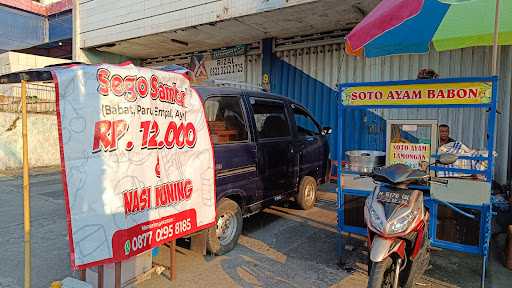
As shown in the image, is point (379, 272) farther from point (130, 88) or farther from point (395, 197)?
point (130, 88)

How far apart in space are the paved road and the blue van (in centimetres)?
37

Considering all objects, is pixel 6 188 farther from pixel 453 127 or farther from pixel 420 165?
pixel 453 127

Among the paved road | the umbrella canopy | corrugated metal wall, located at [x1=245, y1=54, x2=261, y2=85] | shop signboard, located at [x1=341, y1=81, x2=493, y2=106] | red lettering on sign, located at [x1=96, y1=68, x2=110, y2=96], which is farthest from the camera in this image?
corrugated metal wall, located at [x1=245, y1=54, x2=261, y2=85]

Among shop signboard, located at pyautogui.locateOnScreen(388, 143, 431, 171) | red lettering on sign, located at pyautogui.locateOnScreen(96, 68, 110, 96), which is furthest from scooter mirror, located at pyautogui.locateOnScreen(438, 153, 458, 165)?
red lettering on sign, located at pyautogui.locateOnScreen(96, 68, 110, 96)

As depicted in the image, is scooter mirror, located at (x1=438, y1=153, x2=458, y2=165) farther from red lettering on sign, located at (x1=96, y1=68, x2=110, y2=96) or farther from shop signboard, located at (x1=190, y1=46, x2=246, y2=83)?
shop signboard, located at (x1=190, y1=46, x2=246, y2=83)

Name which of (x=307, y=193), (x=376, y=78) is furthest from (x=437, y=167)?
(x=376, y=78)

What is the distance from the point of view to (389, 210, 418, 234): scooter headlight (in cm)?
289

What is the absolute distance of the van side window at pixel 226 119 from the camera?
417cm

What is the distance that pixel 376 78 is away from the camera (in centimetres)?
883

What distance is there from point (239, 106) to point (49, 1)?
101 feet

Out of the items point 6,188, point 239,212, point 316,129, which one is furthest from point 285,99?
point 6,188

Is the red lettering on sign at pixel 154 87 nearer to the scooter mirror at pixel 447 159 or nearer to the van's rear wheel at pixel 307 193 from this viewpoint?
the scooter mirror at pixel 447 159

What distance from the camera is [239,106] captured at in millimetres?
4656

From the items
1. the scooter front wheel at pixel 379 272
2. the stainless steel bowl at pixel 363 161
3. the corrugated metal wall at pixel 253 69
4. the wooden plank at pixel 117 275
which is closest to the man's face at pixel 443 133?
the stainless steel bowl at pixel 363 161
